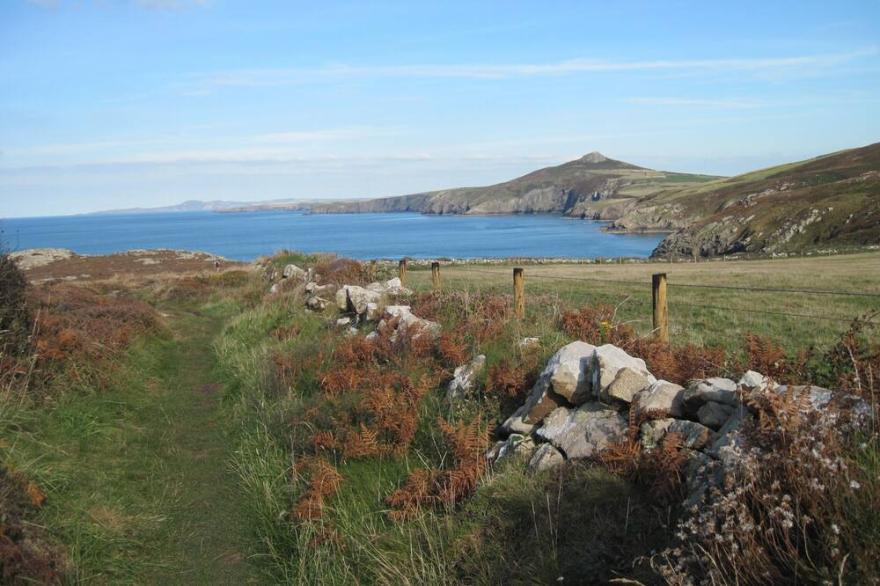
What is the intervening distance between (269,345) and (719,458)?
11192 millimetres

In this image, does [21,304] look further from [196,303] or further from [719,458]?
[196,303]

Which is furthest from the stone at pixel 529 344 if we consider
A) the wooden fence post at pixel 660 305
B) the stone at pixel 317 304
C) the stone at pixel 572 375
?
the stone at pixel 317 304

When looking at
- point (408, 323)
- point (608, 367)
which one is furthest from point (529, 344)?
point (408, 323)

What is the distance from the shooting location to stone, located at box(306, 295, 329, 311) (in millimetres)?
17359

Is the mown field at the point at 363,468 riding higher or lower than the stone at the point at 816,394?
lower

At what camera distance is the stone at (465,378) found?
8773mm

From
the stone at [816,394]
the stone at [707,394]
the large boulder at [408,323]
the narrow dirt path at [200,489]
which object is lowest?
the narrow dirt path at [200,489]

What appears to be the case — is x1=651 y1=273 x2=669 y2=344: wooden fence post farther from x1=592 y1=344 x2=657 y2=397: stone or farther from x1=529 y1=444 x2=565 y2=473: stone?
x1=529 y1=444 x2=565 y2=473: stone

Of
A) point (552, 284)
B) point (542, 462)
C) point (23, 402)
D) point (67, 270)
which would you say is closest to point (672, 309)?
point (552, 284)

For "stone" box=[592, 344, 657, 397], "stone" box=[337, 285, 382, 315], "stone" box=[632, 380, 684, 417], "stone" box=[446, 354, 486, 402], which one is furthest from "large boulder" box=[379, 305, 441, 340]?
"stone" box=[632, 380, 684, 417]

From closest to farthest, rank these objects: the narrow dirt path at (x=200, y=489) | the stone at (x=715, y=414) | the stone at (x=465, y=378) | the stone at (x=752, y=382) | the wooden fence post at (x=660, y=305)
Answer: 1. the stone at (x=752, y=382)
2. the stone at (x=715, y=414)
3. the narrow dirt path at (x=200, y=489)
4. the stone at (x=465, y=378)
5. the wooden fence post at (x=660, y=305)

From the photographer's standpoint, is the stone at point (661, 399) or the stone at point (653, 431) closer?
the stone at point (653, 431)

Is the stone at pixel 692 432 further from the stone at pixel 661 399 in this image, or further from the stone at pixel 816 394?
the stone at pixel 816 394

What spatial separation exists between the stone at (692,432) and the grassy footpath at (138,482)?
4.33 m
